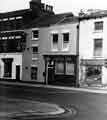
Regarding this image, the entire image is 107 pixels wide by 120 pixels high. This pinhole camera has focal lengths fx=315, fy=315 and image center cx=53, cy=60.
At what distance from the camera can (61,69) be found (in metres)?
40.9

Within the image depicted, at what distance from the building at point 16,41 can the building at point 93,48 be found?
10053 mm

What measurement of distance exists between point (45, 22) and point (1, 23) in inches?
370

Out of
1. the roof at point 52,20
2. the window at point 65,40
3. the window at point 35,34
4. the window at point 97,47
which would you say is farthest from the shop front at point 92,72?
the window at point 35,34

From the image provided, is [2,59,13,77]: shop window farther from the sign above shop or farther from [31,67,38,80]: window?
the sign above shop

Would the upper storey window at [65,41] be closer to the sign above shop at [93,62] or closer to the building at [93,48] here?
the building at [93,48]

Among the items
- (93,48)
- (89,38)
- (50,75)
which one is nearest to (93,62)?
(93,48)

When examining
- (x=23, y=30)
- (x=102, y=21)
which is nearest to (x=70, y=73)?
(x=102, y=21)

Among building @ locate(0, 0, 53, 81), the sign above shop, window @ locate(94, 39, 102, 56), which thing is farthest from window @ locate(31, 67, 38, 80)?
window @ locate(94, 39, 102, 56)

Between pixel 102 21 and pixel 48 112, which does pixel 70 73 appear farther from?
pixel 48 112

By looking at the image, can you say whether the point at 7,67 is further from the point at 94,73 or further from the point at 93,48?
the point at 93,48

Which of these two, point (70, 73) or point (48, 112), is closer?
point (48, 112)

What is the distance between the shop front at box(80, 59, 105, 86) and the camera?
119 feet

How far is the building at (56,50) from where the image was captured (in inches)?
1551

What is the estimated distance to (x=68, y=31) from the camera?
3972 cm
